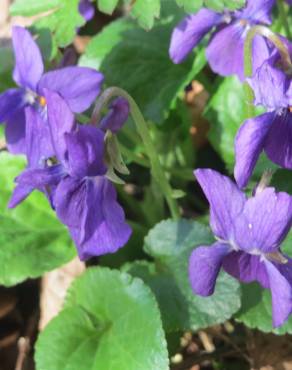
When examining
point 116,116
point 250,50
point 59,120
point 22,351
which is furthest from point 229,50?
point 22,351

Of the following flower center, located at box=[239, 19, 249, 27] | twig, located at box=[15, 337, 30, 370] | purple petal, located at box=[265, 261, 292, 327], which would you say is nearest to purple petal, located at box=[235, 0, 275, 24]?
flower center, located at box=[239, 19, 249, 27]

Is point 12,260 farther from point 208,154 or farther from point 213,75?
point 213,75

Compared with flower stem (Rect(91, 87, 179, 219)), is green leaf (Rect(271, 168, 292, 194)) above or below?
below

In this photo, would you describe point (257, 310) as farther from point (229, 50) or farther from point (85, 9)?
point (85, 9)

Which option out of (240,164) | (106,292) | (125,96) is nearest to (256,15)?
(125,96)

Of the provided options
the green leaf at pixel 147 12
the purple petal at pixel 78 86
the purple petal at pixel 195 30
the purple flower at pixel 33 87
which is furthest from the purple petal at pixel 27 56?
the purple petal at pixel 195 30

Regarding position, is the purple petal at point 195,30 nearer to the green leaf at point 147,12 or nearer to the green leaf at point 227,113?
the green leaf at point 147,12

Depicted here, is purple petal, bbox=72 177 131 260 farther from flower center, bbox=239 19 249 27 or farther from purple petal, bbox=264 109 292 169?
flower center, bbox=239 19 249 27
